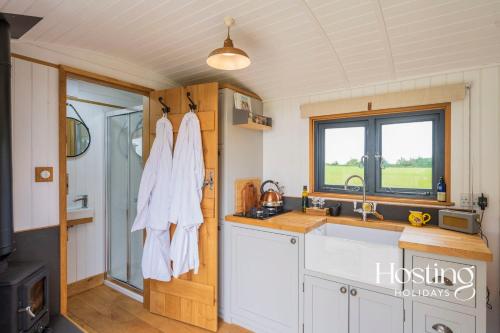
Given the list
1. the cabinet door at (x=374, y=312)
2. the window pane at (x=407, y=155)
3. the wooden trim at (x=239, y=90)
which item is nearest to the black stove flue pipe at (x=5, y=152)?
the wooden trim at (x=239, y=90)

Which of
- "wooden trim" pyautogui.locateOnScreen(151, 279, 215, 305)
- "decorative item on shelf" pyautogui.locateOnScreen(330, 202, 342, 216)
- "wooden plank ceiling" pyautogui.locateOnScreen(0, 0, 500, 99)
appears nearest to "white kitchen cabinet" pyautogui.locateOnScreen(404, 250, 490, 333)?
"decorative item on shelf" pyautogui.locateOnScreen(330, 202, 342, 216)

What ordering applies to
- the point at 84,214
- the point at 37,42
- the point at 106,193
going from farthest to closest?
the point at 106,193
the point at 84,214
the point at 37,42

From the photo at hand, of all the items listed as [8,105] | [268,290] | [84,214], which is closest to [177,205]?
[268,290]

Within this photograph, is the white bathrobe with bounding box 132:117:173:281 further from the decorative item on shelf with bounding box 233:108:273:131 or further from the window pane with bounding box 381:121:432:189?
the window pane with bounding box 381:121:432:189

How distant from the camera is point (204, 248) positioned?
7.68ft

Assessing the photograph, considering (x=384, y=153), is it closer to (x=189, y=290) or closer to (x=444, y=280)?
(x=444, y=280)

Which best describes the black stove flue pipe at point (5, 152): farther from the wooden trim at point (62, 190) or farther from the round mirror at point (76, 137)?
the round mirror at point (76, 137)

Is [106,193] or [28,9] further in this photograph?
[106,193]

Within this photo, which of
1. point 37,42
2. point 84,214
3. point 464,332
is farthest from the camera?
point 84,214

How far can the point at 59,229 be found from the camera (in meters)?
1.99

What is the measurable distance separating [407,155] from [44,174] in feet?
9.33

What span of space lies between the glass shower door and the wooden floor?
271 mm

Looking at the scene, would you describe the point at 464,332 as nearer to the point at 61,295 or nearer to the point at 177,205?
the point at 177,205

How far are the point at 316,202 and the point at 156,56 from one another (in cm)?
195
